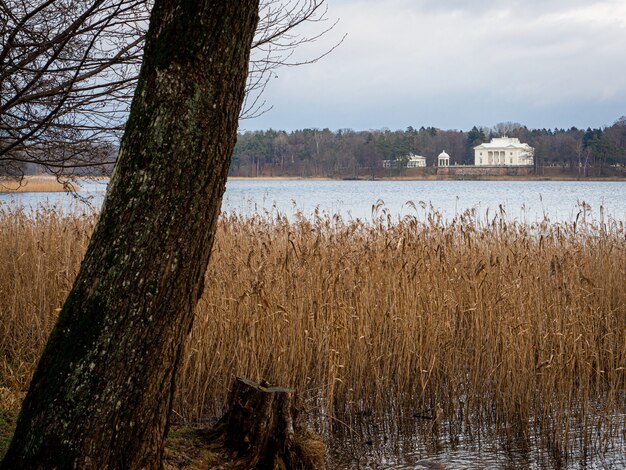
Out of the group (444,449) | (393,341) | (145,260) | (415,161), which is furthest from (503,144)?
(145,260)

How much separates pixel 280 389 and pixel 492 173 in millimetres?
77360

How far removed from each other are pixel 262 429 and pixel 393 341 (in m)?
2.08

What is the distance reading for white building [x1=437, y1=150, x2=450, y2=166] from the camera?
258ft

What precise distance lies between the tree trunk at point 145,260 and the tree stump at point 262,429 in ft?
3.20

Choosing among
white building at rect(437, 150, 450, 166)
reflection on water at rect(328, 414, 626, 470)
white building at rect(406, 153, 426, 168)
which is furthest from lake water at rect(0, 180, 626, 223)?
white building at rect(437, 150, 450, 166)

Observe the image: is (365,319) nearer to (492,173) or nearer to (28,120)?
(28,120)

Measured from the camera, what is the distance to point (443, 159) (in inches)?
3182

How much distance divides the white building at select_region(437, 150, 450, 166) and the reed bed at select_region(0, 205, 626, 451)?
243 ft

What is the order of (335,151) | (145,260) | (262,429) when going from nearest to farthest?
(145,260) → (262,429) → (335,151)

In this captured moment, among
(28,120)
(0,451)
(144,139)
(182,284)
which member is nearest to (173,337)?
(182,284)

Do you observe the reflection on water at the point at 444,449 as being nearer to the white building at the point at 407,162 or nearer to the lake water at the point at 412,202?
the lake water at the point at 412,202

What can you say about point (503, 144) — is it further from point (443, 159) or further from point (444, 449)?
point (444, 449)

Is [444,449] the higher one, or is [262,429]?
[262,429]

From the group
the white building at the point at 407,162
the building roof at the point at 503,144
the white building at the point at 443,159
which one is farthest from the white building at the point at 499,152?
the white building at the point at 407,162
